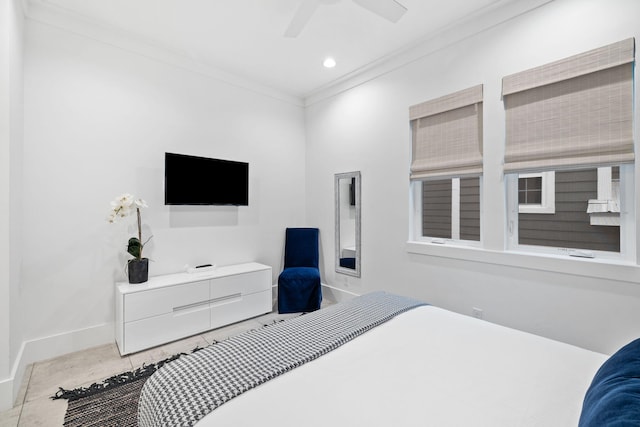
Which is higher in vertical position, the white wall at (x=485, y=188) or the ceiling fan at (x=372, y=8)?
the ceiling fan at (x=372, y=8)

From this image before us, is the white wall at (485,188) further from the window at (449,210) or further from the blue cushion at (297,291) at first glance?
the blue cushion at (297,291)

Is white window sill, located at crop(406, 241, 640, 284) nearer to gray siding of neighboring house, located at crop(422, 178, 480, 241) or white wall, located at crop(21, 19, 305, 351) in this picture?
gray siding of neighboring house, located at crop(422, 178, 480, 241)

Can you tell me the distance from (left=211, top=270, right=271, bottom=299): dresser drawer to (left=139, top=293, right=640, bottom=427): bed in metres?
1.64

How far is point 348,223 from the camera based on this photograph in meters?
3.64

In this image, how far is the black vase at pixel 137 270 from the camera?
8.59 ft

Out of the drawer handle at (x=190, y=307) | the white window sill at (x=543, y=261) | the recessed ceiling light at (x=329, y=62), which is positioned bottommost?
the drawer handle at (x=190, y=307)

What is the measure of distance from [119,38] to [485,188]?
3.56m

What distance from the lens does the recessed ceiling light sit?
125 inches

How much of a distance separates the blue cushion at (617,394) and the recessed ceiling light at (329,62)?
3.18 metres

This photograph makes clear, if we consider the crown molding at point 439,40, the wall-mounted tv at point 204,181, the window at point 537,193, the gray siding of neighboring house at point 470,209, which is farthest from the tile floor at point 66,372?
the crown molding at point 439,40

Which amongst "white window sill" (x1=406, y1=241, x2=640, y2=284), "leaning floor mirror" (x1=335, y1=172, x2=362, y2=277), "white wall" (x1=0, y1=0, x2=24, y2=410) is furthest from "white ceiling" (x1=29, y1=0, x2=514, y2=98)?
"white window sill" (x1=406, y1=241, x2=640, y2=284)

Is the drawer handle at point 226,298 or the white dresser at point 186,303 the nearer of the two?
the white dresser at point 186,303

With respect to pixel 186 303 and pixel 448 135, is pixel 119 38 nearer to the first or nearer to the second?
pixel 186 303

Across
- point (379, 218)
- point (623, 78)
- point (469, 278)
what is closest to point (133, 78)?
point (379, 218)
